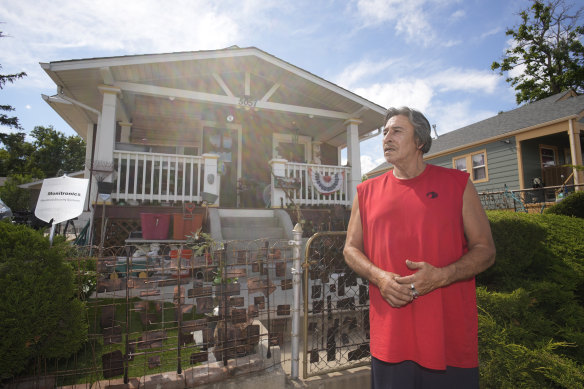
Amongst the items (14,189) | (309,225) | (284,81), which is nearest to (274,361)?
(309,225)

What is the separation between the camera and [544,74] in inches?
891

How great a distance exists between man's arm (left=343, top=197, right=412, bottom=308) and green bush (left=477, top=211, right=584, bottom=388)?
124cm

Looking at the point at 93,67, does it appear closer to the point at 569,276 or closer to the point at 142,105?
the point at 142,105

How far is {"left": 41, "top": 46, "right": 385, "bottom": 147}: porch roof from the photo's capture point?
22.0 feet

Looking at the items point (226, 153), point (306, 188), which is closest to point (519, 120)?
point (306, 188)

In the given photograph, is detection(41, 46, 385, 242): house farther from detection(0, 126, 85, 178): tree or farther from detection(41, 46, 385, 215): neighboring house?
detection(0, 126, 85, 178): tree

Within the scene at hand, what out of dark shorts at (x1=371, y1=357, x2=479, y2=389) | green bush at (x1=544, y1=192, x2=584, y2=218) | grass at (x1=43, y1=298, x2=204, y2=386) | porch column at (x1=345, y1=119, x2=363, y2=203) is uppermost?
porch column at (x1=345, y1=119, x2=363, y2=203)

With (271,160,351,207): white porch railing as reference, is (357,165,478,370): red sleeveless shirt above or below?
below

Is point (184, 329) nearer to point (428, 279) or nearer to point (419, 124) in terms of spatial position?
point (428, 279)

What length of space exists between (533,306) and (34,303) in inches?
136

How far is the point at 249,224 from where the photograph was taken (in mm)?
6480

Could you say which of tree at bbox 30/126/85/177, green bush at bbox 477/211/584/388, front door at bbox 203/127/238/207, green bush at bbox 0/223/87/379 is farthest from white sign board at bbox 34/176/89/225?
tree at bbox 30/126/85/177

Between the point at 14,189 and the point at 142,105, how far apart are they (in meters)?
8.57

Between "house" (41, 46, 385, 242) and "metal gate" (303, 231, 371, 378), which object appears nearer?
"metal gate" (303, 231, 371, 378)
